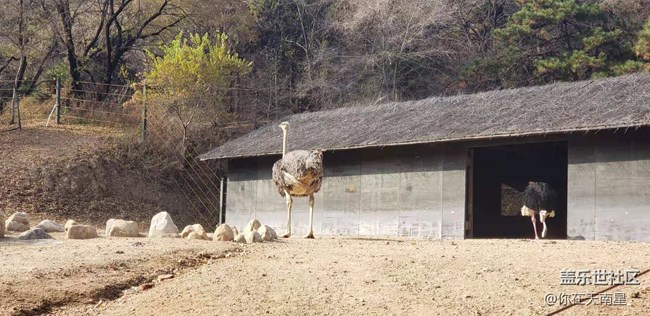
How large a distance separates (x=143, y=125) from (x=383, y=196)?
11985 millimetres

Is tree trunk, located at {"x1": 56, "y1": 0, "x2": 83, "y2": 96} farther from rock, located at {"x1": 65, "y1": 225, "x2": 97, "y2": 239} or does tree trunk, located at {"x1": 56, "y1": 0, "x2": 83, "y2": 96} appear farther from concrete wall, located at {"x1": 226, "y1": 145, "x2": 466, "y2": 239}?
rock, located at {"x1": 65, "y1": 225, "x2": 97, "y2": 239}

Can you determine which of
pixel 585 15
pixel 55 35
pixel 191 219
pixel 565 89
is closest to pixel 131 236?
pixel 565 89

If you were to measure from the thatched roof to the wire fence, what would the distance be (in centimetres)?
484

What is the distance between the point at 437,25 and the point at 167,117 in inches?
522

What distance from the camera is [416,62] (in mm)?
38438

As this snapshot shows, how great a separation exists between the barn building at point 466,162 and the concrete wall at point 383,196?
0.08 ft

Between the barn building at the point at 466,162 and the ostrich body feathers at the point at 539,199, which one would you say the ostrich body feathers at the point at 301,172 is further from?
the ostrich body feathers at the point at 539,199

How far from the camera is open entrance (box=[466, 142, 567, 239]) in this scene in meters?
24.7

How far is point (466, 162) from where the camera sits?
20.0 meters

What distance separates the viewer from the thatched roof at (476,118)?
17.9 metres

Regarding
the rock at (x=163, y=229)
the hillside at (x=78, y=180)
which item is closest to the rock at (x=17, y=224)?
the rock at (x=163, y=229)

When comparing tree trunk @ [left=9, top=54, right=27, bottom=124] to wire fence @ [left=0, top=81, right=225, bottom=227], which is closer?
tree trunk @ [left=9, top=54, right=27, bottom=124]

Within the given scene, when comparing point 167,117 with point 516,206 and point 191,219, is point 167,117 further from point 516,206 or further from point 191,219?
point 516,206

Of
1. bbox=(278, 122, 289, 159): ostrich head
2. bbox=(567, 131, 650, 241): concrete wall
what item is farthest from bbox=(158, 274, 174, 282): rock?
bbox=(567, 131, 650, 241): concrete wall
